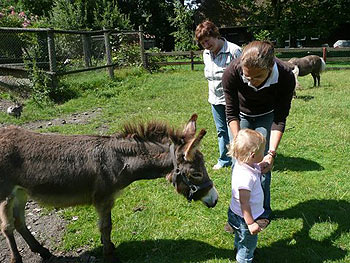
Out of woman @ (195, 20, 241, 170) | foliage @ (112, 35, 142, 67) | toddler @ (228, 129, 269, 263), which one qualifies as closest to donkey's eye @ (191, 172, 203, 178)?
toddler @ (228, 129, 269, 263)

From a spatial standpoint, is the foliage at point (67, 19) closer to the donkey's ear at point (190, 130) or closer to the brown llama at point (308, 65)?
the brown llama at point (308, 65)

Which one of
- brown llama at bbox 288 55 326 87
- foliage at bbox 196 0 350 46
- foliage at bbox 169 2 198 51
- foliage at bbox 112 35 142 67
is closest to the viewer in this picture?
brown llama at bbox 288 55 326 87

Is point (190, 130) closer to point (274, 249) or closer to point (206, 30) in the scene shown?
point (274, 249)

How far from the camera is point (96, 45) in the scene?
42.9 ft

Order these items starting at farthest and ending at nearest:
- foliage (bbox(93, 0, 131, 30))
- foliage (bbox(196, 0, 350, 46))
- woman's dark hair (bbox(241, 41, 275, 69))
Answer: foliage (bbox(196, 0, 350, 46)) < foliage (bbox(93, 0, 131, 30)) < woman's dark hair (bbox(241, 41, 275, 69))

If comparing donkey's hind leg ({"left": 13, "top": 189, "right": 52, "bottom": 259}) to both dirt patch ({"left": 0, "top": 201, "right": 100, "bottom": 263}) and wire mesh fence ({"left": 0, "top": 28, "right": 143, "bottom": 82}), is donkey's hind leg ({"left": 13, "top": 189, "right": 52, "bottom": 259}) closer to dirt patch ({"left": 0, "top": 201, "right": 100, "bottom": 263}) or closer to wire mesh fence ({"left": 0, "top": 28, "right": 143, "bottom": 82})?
dirt patch ({"left": 0, "top": 201, "right": 100, "bottom": 263})

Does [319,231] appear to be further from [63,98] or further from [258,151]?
[63,98]

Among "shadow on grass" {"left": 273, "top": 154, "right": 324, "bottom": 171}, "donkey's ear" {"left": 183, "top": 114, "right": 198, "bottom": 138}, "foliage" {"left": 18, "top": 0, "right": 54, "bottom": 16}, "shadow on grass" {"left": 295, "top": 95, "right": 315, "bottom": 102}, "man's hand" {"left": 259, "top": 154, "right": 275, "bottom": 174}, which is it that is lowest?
"shadow on grass" {"left": 273, "top": 154, "right": 324, "bottom": 171}

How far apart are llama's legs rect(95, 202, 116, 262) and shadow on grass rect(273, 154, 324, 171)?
302 centimetres

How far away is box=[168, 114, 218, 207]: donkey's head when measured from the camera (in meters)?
2.80

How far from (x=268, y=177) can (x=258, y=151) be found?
Answer: 105 cm

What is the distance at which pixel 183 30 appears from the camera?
86.7 feet

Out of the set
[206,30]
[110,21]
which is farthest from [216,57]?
[110,21]

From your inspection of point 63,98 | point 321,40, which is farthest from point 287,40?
point 63,98
